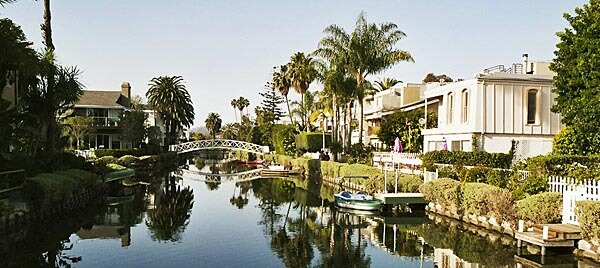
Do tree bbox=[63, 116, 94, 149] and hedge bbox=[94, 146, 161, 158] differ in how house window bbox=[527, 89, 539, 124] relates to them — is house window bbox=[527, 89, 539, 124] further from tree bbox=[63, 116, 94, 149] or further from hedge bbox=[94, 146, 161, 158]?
tree bbox=[63, 116, 94, 149]

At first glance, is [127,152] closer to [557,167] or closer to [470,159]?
[470,159]

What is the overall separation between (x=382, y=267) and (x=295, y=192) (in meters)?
26.7

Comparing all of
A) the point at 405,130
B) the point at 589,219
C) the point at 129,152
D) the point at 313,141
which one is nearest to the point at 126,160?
the point at 129,152

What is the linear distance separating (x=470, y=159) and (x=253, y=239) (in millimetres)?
15541

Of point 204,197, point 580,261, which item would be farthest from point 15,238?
point 204,197

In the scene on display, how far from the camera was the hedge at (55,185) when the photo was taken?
22.9 meters

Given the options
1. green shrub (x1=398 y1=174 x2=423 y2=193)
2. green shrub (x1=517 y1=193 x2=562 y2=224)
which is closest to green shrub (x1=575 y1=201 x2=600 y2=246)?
green shrub (x1=517 y1=193 x2=562 y2=224)

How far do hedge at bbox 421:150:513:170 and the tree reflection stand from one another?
47.8 feet

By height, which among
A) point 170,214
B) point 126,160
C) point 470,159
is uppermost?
point 470,159

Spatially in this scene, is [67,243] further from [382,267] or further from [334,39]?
[334,39]

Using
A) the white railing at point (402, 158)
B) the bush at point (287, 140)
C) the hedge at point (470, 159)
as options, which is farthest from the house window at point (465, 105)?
the bush at point (287, 140)

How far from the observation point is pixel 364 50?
52.5 m

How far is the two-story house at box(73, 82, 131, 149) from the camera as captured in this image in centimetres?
7138

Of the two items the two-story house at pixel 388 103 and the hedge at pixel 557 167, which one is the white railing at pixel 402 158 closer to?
the hedge at pixel 557 167
